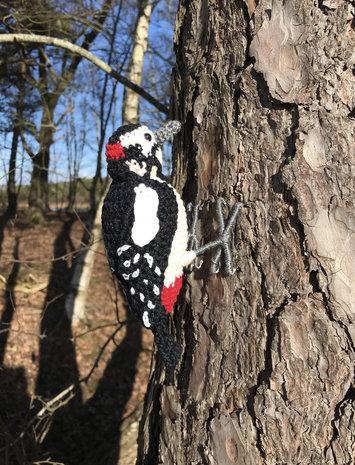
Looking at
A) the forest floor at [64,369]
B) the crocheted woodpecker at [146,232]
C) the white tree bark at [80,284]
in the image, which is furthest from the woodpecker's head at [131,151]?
the white tree bark at [80,284]

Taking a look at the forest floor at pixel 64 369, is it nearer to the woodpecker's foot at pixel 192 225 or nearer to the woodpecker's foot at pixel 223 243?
the woodpecker's foot at pixel 192 225

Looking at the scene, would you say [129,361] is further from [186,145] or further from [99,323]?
[186,145]

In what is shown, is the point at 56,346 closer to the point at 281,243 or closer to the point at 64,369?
the point at 64,369

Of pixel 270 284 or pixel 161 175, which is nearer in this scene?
pixel 270 284

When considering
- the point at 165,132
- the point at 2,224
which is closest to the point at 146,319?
the point at 165,132

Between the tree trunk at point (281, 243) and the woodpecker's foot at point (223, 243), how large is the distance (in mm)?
25

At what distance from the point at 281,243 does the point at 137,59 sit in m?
4.00

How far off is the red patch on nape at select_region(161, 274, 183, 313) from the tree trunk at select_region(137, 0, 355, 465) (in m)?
0.10

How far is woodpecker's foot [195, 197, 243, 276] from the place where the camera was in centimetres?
107

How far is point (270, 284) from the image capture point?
40.3 inches

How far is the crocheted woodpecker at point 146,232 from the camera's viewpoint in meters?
1.05

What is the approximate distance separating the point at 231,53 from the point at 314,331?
806 mm

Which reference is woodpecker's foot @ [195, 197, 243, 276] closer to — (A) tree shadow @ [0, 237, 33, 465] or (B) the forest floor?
(B) the forest floor

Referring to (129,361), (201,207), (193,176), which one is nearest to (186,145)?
(193,176)
